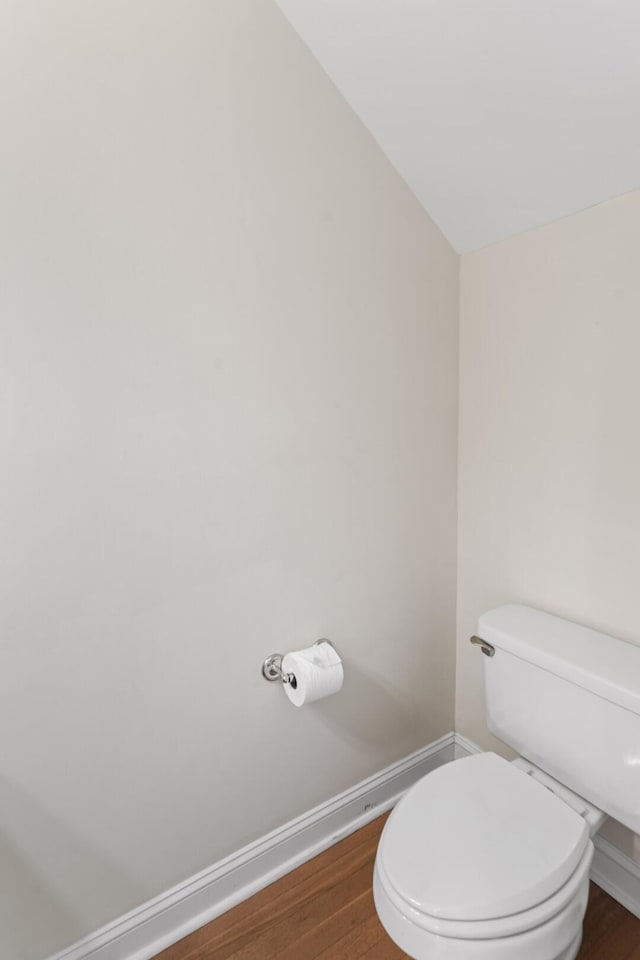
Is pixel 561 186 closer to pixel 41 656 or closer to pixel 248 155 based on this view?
pixel 248 155

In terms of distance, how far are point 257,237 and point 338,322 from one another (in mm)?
289

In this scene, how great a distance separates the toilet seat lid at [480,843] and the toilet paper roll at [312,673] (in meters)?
0.30

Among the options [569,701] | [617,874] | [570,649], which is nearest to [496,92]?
[570,649]

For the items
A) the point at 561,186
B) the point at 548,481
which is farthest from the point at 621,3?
the point at 548,481

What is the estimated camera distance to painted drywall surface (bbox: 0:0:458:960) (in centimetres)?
97

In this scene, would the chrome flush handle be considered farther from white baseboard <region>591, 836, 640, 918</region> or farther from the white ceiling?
the white ceiling

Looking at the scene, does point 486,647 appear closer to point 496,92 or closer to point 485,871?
point 485,871

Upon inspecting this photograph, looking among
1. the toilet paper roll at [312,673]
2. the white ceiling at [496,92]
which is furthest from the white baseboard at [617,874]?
the white ceiling at [496,92]

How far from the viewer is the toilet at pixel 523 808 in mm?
883

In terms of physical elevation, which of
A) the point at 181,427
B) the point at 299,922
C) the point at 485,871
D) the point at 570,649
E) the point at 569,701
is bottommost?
the point at 299,922

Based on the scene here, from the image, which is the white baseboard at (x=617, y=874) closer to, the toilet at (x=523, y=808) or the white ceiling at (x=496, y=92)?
the toilet at (x=523, y=808)

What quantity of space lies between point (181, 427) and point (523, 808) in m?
1.11

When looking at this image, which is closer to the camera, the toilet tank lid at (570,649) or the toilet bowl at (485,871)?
the toilet bowl at (485,871)

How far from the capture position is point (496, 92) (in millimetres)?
1097
